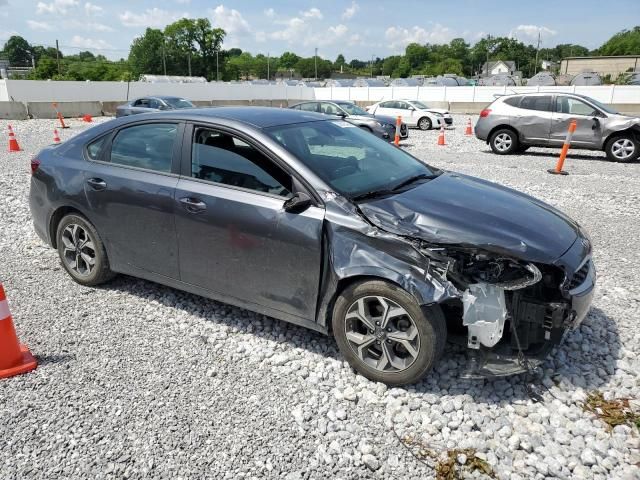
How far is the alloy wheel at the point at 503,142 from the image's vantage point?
526 inches

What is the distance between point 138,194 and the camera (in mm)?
3840

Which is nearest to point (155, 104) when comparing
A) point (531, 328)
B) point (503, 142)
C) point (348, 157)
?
point (503, 142)

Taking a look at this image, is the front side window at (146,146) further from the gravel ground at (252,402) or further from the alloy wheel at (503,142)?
the alloy wheel at (503,142)

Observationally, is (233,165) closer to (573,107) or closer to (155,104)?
(573,107)

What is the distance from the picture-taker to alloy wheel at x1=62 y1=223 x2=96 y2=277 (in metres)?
4.40

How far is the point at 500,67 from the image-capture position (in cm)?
11406

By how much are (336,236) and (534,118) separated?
1170 cm

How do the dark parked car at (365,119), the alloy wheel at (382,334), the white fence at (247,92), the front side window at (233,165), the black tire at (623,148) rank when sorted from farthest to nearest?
the white fence at (247,92), the dark parked car at (365,119), the black tire at (623,148), the front side window at (233,165), the alloy wheel at (382,334)

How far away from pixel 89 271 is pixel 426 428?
3259mm

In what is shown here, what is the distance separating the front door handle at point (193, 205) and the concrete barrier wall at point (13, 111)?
25.5 meters

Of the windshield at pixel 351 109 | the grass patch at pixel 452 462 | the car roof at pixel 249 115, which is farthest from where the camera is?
the windshield at pixel 351 109

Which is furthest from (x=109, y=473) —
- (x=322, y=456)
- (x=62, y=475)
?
(x=322, y=456)

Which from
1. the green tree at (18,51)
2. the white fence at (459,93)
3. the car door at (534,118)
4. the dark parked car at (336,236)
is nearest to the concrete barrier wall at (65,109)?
the white fence at (459,93)

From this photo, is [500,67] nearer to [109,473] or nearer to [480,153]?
[480,153]
